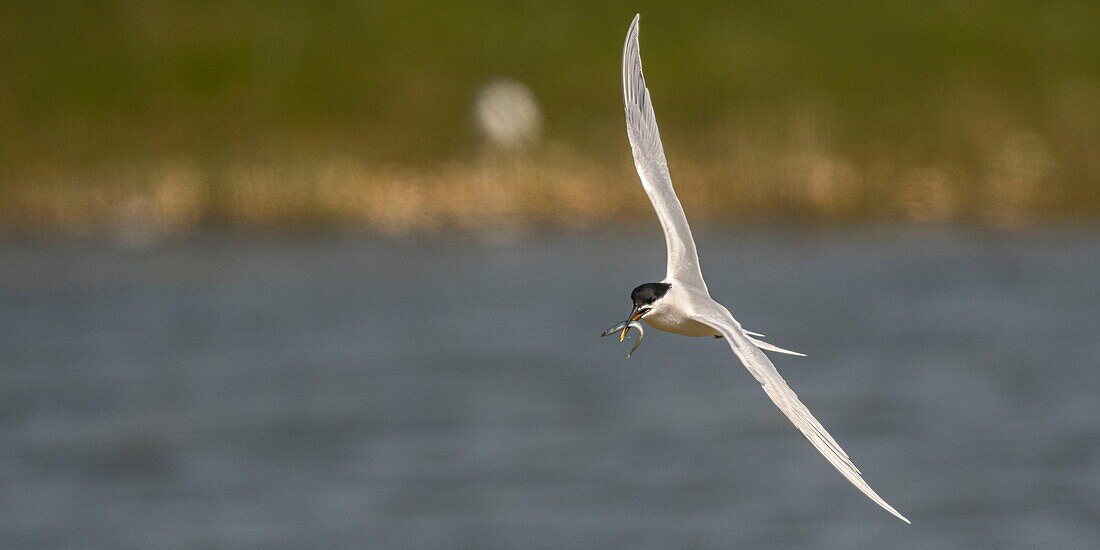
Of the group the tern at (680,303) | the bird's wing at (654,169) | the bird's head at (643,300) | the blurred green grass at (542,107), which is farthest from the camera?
the blurred green grass at (542,107)

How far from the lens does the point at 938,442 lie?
16.8 meters

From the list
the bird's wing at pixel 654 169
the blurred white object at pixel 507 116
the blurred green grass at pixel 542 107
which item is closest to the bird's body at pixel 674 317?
the bird's wing at pixel 654 169

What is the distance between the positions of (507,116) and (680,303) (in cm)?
2163

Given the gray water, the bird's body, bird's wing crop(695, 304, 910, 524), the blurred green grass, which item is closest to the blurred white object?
the blurred green grass

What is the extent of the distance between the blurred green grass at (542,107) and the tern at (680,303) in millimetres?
16820

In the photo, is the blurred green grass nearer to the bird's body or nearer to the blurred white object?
the blurred white object

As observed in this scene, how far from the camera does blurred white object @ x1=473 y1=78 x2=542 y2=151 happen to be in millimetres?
27672

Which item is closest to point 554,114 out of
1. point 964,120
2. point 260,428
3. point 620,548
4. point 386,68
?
point 386,68

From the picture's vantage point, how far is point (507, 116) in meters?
28.0

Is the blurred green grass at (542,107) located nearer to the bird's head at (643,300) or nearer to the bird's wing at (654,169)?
the bird's wing at (654,169)

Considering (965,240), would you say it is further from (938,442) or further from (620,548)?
(620,548)

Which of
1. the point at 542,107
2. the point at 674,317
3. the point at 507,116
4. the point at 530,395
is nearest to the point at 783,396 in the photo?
the point at 674,317

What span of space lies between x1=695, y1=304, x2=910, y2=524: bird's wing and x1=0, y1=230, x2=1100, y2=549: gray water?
723 cm

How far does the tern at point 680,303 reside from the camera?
570 centimetres
